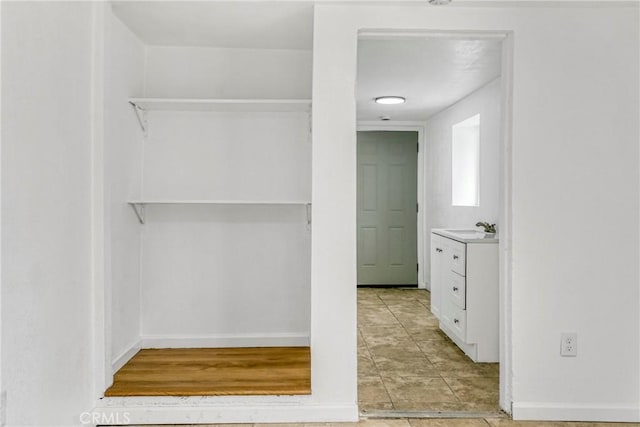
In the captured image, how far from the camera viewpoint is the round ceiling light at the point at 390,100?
474 centimetres

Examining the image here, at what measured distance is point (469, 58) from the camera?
136 inches

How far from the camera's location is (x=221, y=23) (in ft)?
8.76

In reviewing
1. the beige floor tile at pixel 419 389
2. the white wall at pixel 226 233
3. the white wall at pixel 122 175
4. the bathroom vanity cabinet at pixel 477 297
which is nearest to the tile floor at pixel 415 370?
the beige floor tile at pixel 419 389

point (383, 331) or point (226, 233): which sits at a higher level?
point (226, 233)

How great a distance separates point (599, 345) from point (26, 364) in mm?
2622

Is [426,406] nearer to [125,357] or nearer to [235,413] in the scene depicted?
[235,413]

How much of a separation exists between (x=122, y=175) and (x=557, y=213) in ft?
7.85

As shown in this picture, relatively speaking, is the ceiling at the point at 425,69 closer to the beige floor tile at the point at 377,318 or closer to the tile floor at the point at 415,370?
the tile floor at the point at 415,370

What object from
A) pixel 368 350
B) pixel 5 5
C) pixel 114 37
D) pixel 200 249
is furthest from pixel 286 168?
pixel 5 5

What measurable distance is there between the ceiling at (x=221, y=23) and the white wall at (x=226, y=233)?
0.45 m

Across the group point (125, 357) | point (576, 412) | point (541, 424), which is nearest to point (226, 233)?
point (125, 357)

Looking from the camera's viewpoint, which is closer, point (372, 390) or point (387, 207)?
point (372, 390)

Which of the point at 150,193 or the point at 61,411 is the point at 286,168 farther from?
the point at 61,411

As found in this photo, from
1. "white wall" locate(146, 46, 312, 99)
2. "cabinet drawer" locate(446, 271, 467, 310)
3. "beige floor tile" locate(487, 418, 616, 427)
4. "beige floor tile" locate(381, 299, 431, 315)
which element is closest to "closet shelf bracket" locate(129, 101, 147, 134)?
"white wall" locate(146, 46, 312, 99)
